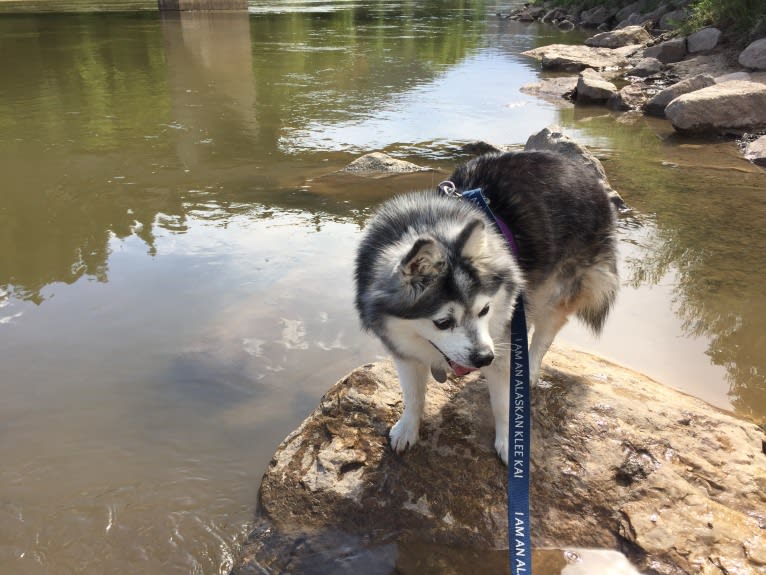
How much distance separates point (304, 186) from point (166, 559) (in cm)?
561

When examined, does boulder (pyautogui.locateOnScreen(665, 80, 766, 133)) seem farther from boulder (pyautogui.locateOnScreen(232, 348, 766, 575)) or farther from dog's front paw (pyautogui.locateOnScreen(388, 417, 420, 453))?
dog's front paw (pyautogui.locateOnScreen(388, 417, 420, 453))

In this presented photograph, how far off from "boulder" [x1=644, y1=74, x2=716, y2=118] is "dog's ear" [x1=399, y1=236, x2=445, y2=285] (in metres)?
11.0

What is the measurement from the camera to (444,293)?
2521mm

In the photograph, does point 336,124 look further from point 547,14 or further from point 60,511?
point 547,14

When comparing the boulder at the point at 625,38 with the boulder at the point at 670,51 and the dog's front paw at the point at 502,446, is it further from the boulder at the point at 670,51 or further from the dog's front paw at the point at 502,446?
the dog's front paw at the point at 502,446

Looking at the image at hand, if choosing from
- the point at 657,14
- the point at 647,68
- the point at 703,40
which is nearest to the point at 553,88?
the point at 647,68

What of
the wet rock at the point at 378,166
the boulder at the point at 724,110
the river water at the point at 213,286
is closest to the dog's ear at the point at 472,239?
the river water at the point at 213,286

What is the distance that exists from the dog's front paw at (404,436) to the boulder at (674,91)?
1081 cm

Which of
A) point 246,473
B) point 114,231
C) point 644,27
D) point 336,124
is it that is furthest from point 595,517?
point 644,27

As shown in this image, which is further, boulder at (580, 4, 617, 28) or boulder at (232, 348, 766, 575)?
boulder at (580, 4, 617, 28)

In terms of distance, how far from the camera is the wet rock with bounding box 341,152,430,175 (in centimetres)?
815

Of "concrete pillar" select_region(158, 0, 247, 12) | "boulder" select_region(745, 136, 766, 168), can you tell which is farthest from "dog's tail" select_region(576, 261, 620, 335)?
"concrete pillar" select_region(158, 0, 247, 12)

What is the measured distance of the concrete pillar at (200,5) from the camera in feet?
122

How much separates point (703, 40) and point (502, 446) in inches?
688
